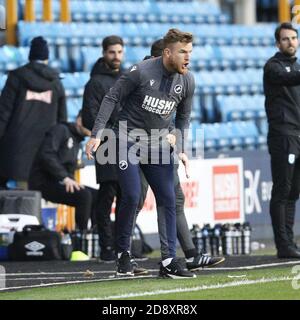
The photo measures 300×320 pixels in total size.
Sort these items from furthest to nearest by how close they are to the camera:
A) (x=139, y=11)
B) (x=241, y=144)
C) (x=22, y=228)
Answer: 1. (x=139, y=11)
2. (x=241, y=144)
3. (x=22, y=228)

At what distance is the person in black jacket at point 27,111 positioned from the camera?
1614 cm

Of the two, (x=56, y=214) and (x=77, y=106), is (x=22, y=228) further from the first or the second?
(x=77, y=106)

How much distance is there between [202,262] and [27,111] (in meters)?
5.42

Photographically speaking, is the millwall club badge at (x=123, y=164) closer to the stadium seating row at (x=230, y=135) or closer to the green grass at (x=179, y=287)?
the green grass at (x=179, y=287)

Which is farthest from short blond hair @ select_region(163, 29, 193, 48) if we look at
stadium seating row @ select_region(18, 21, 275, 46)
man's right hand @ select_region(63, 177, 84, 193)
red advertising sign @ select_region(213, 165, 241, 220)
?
stadium seating row @ select_region(18, 21, 275, 46)

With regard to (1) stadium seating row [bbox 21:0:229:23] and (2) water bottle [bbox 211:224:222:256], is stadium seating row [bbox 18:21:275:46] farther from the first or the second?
(2) water bottle [bbox 211:224:222:256]

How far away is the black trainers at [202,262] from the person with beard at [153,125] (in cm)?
30

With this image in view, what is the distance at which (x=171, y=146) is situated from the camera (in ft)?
37.2

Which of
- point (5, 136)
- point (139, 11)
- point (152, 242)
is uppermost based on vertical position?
point (139, 11)

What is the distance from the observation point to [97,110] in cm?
1391

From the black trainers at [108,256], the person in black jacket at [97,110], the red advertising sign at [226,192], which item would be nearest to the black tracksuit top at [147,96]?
the person in black jacket at [97,110]

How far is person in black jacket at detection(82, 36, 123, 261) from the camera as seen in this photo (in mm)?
13914
